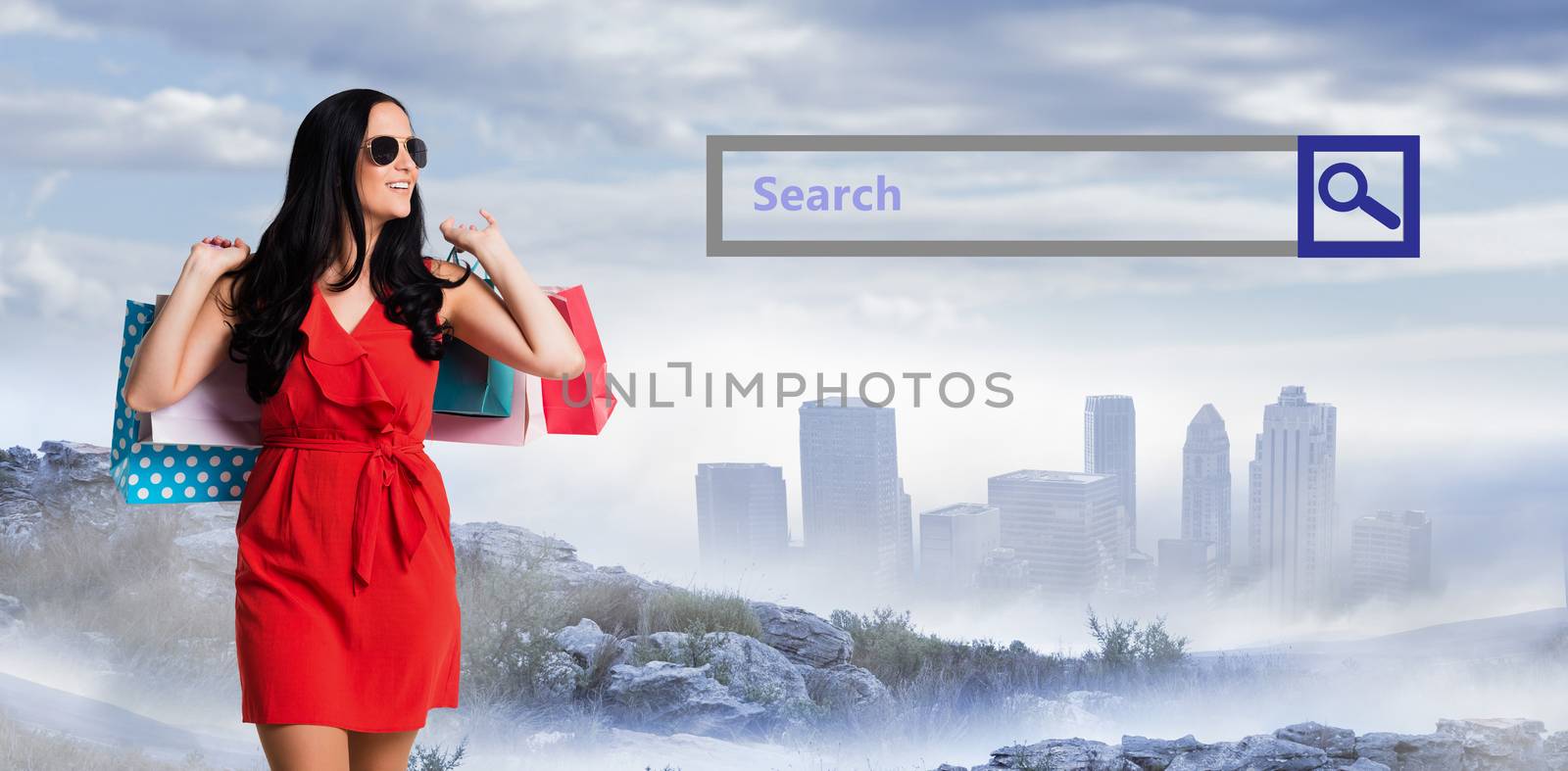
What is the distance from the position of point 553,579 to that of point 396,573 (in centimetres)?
391

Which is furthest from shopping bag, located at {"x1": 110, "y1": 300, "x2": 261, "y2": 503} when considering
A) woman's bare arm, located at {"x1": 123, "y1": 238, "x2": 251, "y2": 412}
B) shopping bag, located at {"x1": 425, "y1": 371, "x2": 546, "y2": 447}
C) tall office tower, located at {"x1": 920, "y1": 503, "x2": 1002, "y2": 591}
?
tall office tower, located at {"x1": 920, "y1": 503, "x2": 1002, "y2": 591}

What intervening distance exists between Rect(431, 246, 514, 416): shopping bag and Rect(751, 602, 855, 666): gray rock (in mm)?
3720

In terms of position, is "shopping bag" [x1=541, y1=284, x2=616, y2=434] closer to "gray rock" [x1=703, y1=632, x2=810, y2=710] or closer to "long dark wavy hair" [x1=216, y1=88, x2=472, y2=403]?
Answer: "long dark wavy hair" [x1=216, y1=88, x2=472, y2=403]

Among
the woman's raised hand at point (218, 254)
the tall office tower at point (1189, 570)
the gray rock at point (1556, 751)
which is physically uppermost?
the woman's raised hand at point (218, 254)

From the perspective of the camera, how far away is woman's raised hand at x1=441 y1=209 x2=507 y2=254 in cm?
194

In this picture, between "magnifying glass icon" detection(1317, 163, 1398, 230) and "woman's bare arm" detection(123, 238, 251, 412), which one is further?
"magnifying glass icon" detection(1317, 163, 1398, 230)

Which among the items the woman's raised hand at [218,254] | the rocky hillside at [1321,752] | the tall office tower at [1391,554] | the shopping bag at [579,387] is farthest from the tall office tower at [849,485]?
the woman's raised hand at [218,254]

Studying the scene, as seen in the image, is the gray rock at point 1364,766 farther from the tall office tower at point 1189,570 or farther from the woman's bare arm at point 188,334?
the woman's bare arm at point 188,334

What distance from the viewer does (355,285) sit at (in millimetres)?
1941

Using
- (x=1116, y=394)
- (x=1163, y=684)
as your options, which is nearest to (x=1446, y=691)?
(x=1163, y=684)

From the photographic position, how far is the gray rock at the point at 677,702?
5.05 m

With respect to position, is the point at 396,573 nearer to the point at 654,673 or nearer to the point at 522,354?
the point at 522,354

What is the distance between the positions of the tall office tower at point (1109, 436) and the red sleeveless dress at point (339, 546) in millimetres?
4431

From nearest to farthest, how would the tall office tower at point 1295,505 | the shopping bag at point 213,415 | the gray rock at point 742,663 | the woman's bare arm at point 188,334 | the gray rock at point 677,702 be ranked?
the woman's bare arm at point 188,334, the shopping bag at point 213,415, the gray rock at point 677,702, the gray rock at point 742,663, the tall office tower at point 1295,505
